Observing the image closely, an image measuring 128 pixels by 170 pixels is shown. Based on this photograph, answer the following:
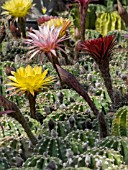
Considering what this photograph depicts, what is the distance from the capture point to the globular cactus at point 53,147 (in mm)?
1758

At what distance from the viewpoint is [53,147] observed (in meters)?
1.77

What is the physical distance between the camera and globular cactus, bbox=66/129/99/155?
178 centimetres

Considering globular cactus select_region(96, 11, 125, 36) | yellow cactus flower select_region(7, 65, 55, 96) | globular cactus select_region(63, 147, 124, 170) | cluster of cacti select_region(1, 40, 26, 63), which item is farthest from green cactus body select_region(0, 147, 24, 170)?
globular cactus select_region(96, 11, 125, 36)

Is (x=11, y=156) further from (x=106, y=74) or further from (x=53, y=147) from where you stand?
(x=106, y=74)

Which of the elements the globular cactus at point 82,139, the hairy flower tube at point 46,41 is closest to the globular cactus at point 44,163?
the globular cactus at point 82,139

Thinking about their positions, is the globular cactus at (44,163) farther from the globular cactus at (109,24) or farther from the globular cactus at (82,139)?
the globular cactus at (109,24)

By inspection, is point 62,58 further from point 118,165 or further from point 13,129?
point 118,165

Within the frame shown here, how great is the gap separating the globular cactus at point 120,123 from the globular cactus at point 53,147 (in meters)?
0.23

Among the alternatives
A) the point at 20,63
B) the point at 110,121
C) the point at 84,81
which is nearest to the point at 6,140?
the point at 110,121

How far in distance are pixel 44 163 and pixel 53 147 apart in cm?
16

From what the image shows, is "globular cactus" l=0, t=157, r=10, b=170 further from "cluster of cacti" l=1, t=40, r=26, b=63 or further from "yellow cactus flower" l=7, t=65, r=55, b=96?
"cluster of cacti" l=1, t=40, r=26, b=63

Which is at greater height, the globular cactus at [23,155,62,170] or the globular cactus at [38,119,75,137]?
the globular cactus at [38,119,75,137]

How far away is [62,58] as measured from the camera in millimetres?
3188

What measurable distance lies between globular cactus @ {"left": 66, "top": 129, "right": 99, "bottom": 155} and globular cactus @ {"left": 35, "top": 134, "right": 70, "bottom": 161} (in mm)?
36
